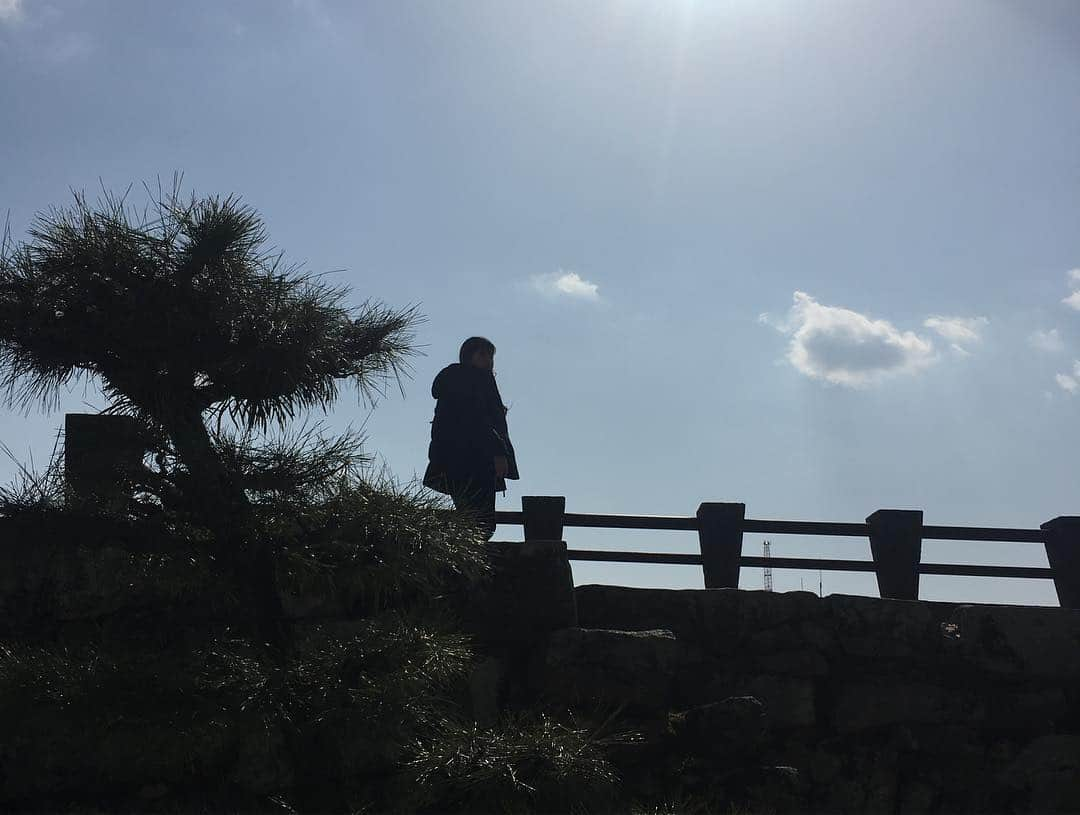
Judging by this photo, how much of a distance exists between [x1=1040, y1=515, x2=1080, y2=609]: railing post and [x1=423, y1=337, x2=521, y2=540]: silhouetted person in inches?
159

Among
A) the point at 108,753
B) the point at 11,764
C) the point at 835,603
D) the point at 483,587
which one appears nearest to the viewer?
the point at 108,753

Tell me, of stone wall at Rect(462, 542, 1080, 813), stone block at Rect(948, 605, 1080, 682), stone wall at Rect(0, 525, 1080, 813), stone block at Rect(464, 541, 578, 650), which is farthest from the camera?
stone block at Rect(948, 605, 1080, 682)

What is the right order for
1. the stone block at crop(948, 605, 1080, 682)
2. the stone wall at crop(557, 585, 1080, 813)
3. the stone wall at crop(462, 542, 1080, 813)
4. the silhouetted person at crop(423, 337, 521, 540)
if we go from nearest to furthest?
the stone wall at crop(462, 542, 1080, 813) → the stone wall at crop(557, 585, 1080, 813) → the stone block at crop(948, 605, 1080, 682) → the silhouetted person at crop(423, 337, 521, 540)

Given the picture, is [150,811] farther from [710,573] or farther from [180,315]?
[710,573]

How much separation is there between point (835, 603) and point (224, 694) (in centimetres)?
401

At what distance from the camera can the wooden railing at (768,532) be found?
692cm

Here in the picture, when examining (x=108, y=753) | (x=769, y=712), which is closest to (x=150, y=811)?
(x=108, y=753)

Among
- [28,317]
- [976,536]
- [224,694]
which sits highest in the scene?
[28,317]

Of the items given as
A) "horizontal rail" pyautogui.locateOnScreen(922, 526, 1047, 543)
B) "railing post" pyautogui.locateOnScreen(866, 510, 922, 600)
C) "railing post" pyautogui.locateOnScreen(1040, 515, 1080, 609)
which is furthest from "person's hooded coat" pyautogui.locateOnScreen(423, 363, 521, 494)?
"railing post" pyautogui.locateOnScreen(1040, 515, 1080, 609)

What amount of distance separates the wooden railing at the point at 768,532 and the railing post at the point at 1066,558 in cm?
2

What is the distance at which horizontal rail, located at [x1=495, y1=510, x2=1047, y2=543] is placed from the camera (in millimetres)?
6906

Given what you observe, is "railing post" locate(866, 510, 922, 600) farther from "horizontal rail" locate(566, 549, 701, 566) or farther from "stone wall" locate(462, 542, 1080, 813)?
"horizontal rail" locate(566, 549, 701, 566)

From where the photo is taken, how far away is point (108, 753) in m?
3.92

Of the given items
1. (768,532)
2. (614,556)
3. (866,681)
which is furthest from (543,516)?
(866,681)
